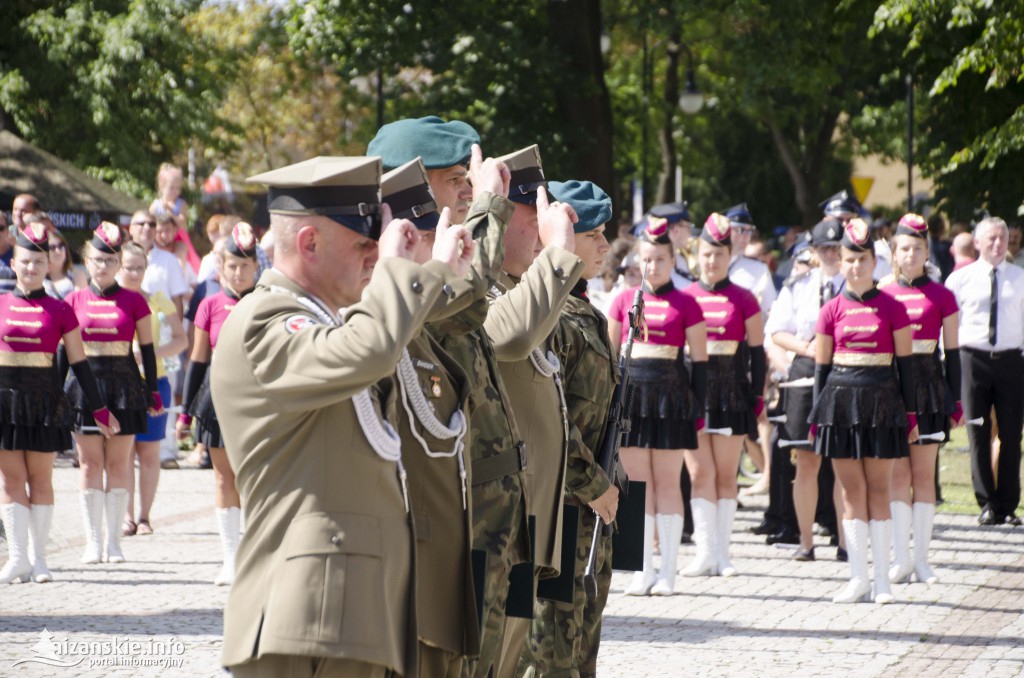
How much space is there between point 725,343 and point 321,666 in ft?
23.1

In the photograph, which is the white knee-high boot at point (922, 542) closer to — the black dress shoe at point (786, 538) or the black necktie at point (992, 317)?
the black dress shoe at point (786, 538)

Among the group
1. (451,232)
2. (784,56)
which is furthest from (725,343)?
(784,56)

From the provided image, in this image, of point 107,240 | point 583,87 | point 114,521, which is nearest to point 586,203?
point 107,240

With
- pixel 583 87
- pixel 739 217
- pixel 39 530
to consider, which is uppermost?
pixel 583 87

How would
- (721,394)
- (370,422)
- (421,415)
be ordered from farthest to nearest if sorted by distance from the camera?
(721,394), (421,415), (370,422)

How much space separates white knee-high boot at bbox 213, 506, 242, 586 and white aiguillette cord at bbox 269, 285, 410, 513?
598 centimetres

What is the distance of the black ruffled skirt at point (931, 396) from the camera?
991cm

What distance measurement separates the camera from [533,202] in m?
5.23

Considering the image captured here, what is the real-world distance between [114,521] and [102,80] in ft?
57.1

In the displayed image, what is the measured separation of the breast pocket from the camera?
3.33 m

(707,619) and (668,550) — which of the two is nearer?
(707,619)

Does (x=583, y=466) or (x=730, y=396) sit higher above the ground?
(x=583, y=466)

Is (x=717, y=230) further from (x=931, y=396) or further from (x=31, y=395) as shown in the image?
(x=31, y=395)

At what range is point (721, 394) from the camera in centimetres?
1000
